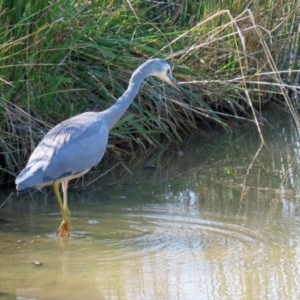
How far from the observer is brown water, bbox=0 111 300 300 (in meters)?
4.08

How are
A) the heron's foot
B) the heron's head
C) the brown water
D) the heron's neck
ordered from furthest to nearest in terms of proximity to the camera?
1. the heron's head
2. the heron's neck
3. the heron's foot
4. the brown water

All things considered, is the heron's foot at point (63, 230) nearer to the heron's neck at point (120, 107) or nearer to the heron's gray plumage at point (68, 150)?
the heron's gray plumage at point (68, 150)

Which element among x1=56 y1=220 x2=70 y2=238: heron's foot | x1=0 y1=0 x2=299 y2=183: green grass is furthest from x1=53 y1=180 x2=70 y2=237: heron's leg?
x1=0 y1=0 x2=299 y2=183: green grass

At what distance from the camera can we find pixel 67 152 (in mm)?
5164

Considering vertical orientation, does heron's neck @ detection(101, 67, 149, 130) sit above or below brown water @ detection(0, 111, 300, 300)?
above

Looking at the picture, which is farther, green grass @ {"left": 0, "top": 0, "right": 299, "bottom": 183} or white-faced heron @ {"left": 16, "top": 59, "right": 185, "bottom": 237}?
green grass @ {"left": 0, "top": 0, "right": 299, "bottom": 183}

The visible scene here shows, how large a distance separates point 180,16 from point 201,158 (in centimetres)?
179

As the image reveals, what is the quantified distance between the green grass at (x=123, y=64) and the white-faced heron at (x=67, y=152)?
19.9 inches

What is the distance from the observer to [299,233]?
4.93 metres

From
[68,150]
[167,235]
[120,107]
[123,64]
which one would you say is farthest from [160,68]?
[167,235]

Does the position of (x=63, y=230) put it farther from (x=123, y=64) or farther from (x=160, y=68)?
(x=123, y=64)

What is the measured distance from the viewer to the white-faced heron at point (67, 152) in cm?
499

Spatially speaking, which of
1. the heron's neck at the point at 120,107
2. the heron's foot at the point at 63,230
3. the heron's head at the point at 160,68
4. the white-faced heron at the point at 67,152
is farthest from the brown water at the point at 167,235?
the heron's head at the point at 160,68

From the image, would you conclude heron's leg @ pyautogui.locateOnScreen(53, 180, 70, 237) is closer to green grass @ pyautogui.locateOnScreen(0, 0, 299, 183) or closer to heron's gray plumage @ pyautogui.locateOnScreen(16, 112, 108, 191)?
heron's gray plumage @ pyautogui.locateOnScreen(16, 112, 108, 191)
